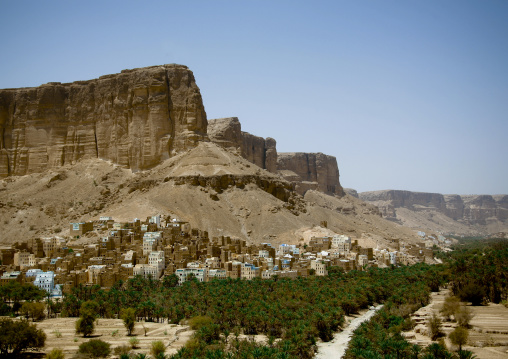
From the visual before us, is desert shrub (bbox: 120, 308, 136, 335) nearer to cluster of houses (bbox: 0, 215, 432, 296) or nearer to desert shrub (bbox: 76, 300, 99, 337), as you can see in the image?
desert shrub (bbox: 76, 300, 99, 337)

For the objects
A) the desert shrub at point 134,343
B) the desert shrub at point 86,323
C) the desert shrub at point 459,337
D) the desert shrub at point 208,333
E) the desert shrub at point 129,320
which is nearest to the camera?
the desert shrub at point 459,337

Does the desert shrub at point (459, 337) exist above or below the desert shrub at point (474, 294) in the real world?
below

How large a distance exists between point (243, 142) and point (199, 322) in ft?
323

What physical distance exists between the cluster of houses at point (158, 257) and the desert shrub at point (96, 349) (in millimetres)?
18646

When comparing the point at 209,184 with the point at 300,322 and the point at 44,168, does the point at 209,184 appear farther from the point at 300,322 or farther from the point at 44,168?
the point at 300,322

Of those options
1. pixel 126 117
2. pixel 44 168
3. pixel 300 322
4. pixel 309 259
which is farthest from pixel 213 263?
pixel 44 168

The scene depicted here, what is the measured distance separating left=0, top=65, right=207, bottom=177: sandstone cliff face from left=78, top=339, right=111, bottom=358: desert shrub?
57.9m

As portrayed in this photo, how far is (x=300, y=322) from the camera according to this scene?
40.1m

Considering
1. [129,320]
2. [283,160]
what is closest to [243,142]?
[283,160]

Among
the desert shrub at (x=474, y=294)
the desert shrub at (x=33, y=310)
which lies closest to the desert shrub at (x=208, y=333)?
the desert shrub at (x=33, y=310)

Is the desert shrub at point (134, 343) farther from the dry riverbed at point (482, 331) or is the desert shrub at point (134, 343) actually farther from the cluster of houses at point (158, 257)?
the dry riverbed at point (482, 331)

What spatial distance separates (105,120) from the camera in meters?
101

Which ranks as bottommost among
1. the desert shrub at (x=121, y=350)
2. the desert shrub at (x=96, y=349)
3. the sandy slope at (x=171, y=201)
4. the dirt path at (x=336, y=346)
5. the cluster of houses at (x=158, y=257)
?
the dirt path at (x=336, y=346)

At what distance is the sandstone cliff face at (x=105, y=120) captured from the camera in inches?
3693
